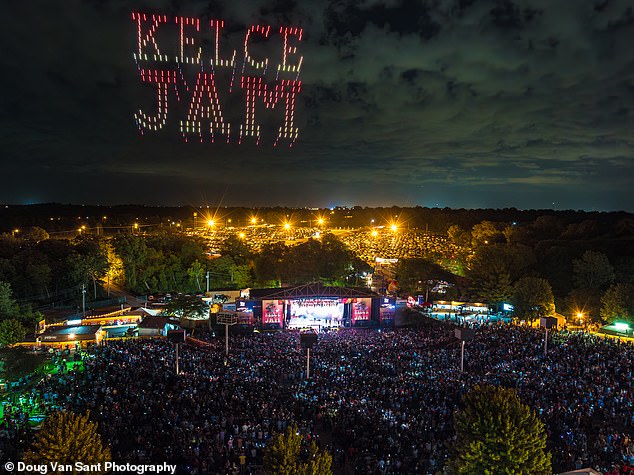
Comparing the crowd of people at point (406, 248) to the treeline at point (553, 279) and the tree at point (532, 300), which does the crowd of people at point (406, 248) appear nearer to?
the treeline at point (553, 279)

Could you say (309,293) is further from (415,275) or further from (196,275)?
(196,275)

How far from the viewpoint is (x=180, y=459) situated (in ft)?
43.0

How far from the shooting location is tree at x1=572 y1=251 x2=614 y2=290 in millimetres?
40031

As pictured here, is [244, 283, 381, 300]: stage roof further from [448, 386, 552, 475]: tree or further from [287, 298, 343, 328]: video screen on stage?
[448, 386, 552, 475]: tree

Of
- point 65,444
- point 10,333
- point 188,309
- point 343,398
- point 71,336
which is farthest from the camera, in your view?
point 188,309

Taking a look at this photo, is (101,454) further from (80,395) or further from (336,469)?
(80,395)

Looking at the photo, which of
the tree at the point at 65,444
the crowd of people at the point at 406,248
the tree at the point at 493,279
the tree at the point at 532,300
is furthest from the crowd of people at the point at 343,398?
the crowd of people at the point at 406,248

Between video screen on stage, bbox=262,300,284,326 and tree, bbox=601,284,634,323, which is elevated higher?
tree, bbox=601,284,634,323

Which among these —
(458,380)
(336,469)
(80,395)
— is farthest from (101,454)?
(458,380)

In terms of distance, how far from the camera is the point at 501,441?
10727 mm

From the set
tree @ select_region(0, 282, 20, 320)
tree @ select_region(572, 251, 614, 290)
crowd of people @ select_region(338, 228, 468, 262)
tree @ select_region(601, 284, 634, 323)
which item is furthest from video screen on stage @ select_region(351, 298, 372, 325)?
crowd of people @ select_region(338, 228, 468, 262)

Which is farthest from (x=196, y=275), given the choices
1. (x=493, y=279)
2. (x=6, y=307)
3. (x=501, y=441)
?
(x=501, y=441)

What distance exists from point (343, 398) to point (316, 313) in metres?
18.7

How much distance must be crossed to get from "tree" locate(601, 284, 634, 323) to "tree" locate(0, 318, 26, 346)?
3666cm
